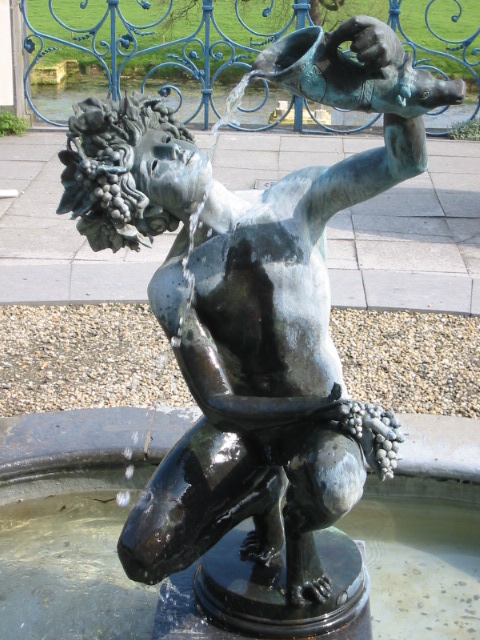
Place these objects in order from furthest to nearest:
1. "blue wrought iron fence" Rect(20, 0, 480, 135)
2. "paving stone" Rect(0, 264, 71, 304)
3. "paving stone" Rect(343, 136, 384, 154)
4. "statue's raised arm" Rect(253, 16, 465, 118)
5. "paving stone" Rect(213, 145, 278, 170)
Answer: "blue wrought iron fence" Rect(20, 0, 480, 135) → "paving stone" Rect(343, 136, 384, 154) → "paving stone" Rect(213, 145, 278, 170) → "paving stone" Rect(0, 264, 71, 304) → "statue's raised arm" Rect(253, 16, 465, 118)

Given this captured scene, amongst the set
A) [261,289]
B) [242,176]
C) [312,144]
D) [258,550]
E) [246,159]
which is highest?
[261,289]

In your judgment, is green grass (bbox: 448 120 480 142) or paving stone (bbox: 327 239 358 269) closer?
paving stone (bbox: 327 239 358 269)

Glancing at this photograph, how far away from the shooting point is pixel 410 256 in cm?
683

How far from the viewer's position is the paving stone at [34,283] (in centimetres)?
594

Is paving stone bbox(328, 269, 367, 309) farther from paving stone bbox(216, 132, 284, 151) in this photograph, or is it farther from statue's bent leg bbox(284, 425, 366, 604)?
paving stone bbox(216, 132, 284, 151)

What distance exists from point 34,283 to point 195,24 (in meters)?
18.8

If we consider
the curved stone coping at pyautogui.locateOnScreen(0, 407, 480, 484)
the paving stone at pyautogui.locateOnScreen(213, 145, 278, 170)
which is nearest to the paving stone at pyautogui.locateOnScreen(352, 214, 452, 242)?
the paving stone at pyautogui.locateOnScreen(213, 145, 278, 170)

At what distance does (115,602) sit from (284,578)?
30.3 inches

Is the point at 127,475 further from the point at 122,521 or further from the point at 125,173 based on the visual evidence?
the point at 125,173

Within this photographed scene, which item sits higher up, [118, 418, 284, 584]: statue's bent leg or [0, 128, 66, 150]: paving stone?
[118, 418, 284, 584]: statue's bent leg

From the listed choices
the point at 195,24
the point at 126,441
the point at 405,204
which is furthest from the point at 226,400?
the point at 195,24

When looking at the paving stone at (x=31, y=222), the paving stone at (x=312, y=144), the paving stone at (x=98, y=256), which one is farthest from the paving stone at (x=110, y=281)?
the paving stone at (x=312, y=144)

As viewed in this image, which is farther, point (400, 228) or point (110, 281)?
point (400, 228)

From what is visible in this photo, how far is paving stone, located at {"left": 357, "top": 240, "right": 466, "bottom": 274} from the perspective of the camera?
661 centimetres
